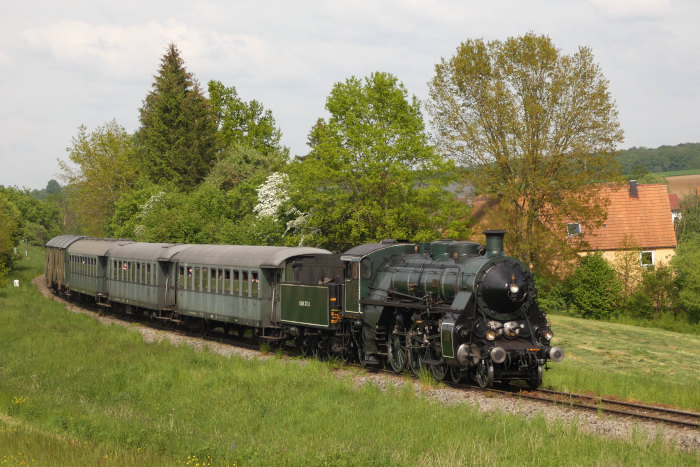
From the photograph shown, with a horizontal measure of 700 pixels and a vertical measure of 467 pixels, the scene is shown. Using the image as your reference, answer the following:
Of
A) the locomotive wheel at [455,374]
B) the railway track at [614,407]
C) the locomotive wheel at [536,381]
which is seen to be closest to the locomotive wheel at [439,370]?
the locomotive wheel at [455,374]

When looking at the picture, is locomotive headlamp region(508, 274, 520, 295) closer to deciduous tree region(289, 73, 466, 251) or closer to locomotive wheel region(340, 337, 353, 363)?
locomotive wheel region(340, 337, 353, 363)

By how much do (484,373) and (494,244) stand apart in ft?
10.3

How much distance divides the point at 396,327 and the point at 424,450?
Answer: 760cm

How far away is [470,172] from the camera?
38.8 metres

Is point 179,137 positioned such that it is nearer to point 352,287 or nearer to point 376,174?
A: point 376,174

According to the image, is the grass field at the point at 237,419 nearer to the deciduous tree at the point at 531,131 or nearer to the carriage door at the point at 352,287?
the carriage door at the point at 352,287

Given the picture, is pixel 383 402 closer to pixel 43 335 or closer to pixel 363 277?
pixel 363 277

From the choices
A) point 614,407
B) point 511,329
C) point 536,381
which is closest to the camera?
point 614,407

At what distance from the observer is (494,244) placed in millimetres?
17266

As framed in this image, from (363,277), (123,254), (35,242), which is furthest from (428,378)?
(35,242)

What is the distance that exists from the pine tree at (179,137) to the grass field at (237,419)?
43561 millimetres

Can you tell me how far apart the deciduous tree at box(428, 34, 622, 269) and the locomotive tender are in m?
16.3

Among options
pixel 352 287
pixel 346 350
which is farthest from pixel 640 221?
pixel 352 287

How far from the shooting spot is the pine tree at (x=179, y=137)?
6694 centimetres
